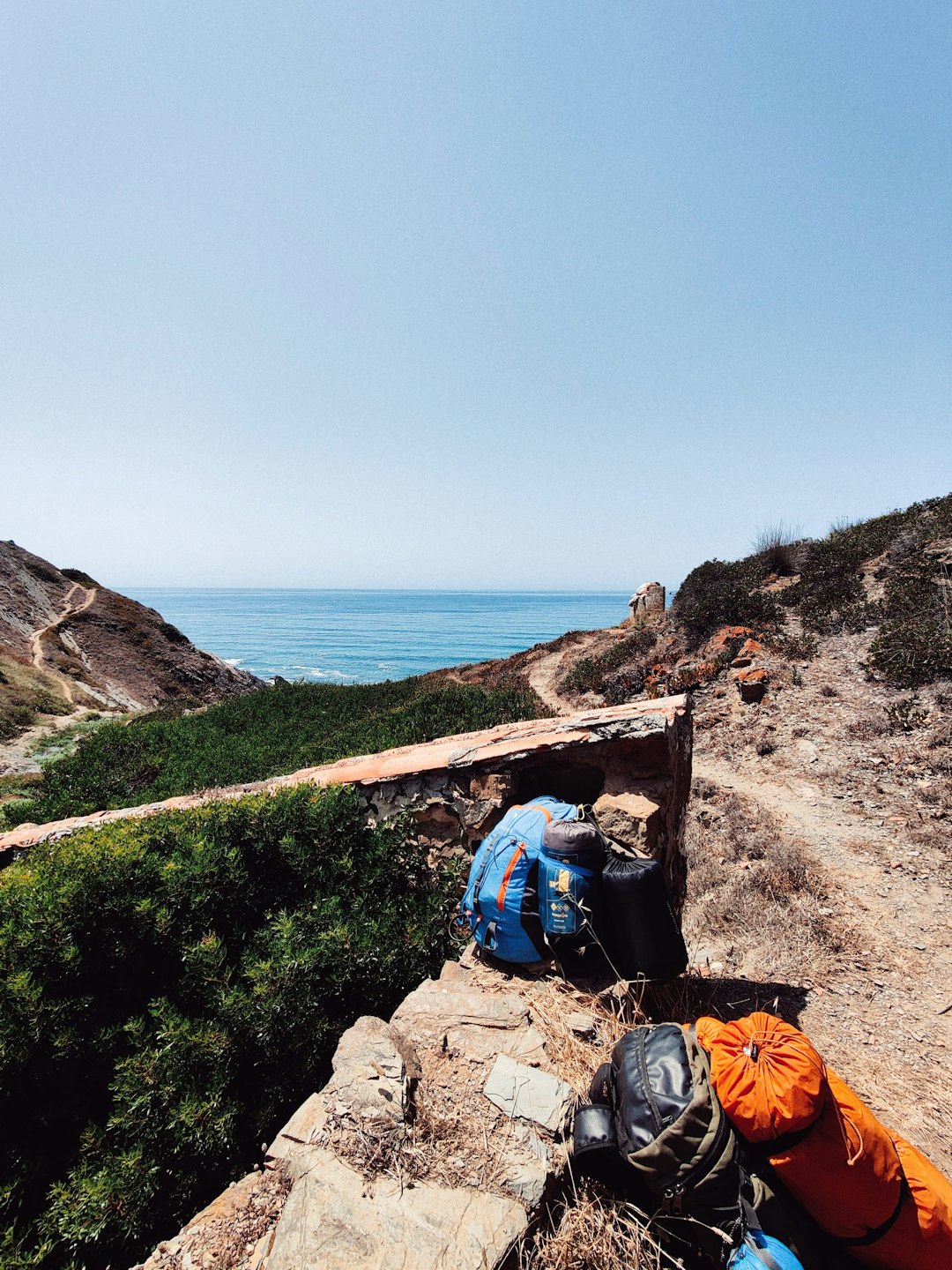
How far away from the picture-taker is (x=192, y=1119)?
254 centimetres

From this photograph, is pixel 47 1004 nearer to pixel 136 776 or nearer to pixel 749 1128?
pixel 749 1128

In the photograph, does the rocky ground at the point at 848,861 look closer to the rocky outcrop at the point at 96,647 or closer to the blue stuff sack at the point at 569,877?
the blue stuff sack at the point at 569,877

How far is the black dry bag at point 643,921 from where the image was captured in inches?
124

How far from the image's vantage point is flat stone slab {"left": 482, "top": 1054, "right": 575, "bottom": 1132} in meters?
2.43

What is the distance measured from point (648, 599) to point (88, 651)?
2766 centimetres

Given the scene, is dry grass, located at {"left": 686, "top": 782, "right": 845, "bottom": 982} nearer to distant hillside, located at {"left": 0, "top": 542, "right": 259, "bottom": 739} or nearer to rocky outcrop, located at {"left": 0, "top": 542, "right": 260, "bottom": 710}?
distant hillside, located at {"left": 0, "top": 542, "right": 259, "bottom": 739}

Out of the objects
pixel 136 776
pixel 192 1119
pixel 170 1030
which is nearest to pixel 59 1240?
pixel 192 1119

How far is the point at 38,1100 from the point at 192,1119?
86cm

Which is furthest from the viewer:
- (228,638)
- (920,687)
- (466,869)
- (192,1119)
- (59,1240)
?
(228,638)

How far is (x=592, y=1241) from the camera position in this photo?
2059mm

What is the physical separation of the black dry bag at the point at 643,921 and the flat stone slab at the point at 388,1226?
1.35 metres

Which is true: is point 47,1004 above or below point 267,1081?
above

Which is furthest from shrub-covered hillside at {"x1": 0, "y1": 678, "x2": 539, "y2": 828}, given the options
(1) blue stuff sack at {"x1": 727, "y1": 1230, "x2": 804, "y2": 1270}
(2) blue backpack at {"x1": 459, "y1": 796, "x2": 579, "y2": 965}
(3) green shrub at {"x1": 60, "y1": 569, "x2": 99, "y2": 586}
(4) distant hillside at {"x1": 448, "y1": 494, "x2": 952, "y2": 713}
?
(3) green shrub at {"x1": 60, "y1": 569, "x2": 99, "y2": 586}

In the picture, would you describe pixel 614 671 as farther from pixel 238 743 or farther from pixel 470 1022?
pixel 470 1022
